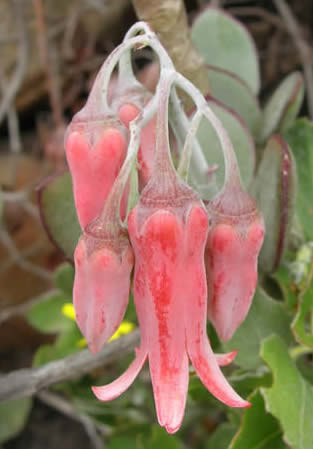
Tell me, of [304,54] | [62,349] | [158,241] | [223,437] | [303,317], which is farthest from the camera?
[304,54]

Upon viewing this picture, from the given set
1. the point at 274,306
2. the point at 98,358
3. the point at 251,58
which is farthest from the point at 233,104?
the point at 98,358

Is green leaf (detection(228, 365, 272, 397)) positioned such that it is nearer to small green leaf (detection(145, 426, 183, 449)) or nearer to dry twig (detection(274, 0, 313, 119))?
small green leaf (detection(145, 426, 183, 449))

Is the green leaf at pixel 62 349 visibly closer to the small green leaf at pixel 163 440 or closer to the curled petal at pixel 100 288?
the small green leaf at pixel 163 440

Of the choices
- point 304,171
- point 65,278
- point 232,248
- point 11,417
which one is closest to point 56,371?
point 65,278

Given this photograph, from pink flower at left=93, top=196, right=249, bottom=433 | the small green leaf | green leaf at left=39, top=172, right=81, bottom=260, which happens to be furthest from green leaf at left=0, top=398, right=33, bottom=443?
pink flower at left=93, top=196, right=249, bottom=433

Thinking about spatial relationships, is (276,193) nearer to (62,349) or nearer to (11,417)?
(62,349)

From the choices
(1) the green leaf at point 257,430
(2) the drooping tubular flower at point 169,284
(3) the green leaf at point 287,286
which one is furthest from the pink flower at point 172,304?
(3) the green leaf at point 287,286

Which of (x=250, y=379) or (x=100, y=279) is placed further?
(x=250, y=379)
